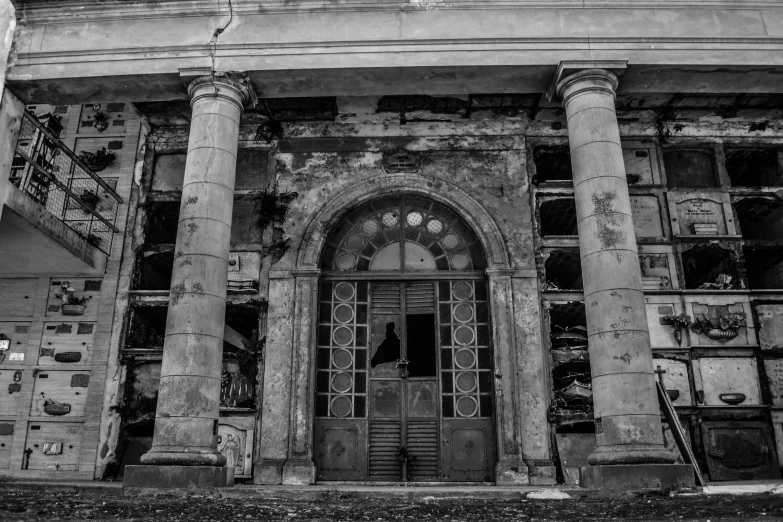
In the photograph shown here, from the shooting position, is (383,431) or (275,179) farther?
(275,179)

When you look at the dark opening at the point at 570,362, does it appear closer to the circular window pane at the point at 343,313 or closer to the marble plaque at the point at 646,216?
the marble plaque at the point at 646,216

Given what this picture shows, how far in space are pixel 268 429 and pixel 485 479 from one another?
Result: 3.45 meters

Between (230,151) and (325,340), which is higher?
(230,151)

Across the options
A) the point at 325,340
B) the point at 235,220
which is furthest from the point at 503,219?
the point at 235,220

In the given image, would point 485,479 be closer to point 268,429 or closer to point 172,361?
point 268,429

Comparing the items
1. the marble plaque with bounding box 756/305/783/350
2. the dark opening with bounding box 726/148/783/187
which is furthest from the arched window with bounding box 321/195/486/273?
the dark opening with bounding box 726/148/783/187

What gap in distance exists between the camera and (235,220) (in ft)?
39.6

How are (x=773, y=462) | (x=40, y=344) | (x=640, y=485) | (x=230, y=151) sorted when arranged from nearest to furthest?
(x=640, y=485), (x=230, y=151), (x=773, y=462), (x=40, y=344)

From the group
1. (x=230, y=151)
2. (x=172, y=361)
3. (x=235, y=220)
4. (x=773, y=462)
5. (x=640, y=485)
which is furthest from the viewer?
(x=235, y=220)

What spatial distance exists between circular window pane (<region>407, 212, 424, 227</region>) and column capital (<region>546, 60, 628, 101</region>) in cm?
375

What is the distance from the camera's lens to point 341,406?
1116cm

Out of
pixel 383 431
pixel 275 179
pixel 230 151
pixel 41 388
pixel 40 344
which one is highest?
pixel 275 179

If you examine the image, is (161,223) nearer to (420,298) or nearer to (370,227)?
(370,227)

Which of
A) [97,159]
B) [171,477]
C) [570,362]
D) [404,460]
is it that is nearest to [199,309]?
[171,477]
